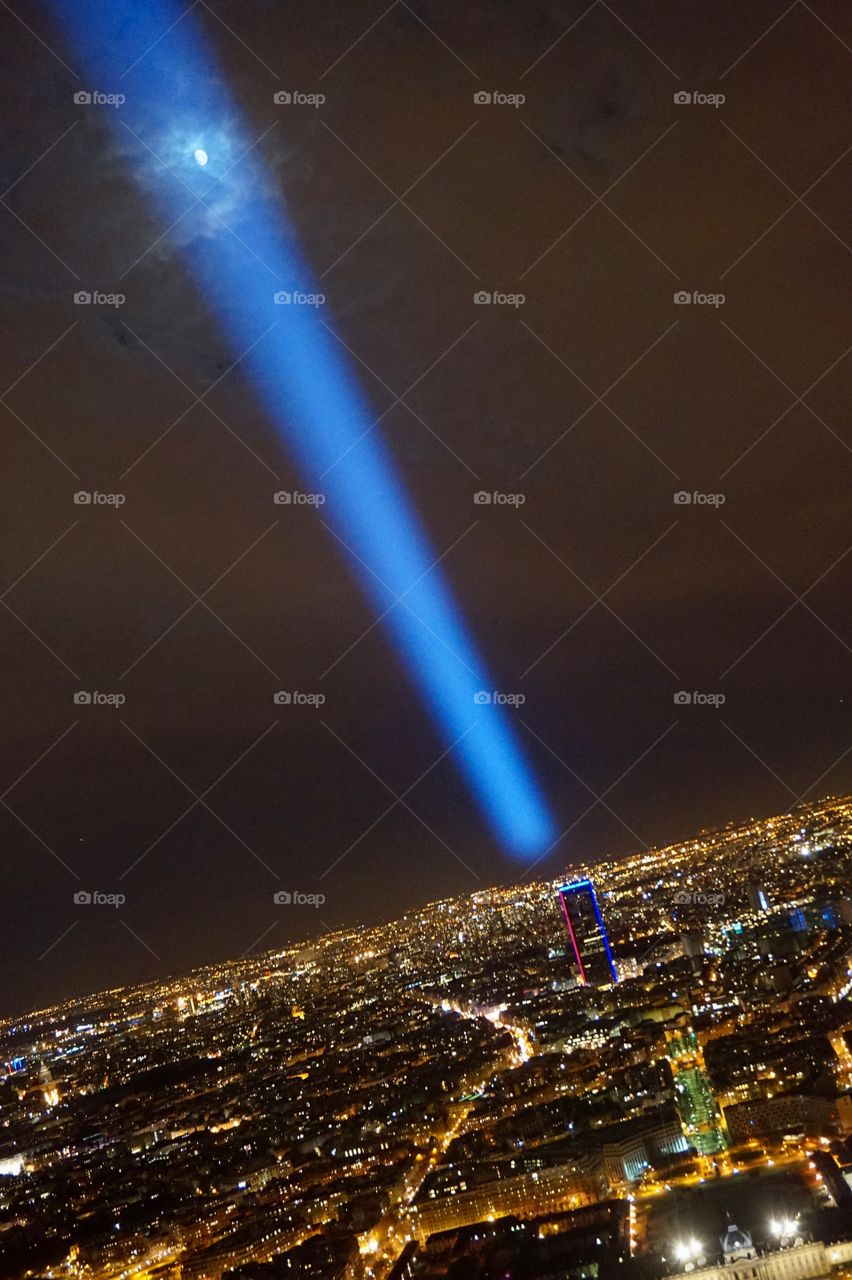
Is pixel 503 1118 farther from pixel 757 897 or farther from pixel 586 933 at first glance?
pixel 757 897

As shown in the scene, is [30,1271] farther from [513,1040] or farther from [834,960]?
[834,960]

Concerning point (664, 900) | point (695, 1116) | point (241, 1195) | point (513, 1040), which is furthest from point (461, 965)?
point (695, 1116)
